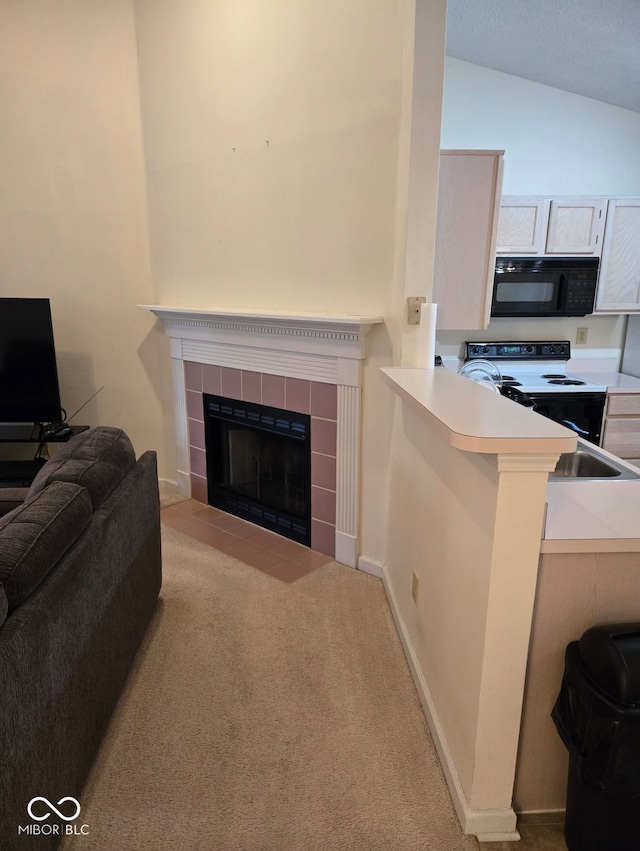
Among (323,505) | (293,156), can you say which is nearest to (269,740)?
(323,505)

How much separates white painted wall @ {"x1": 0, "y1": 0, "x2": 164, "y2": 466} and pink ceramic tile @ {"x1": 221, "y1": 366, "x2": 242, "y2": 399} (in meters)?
0.74

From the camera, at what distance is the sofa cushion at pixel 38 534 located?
130 centimetres

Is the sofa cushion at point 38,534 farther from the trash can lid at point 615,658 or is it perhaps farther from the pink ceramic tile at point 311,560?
the pink ceramic tile at point 311,560

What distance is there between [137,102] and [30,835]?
3.73 metres

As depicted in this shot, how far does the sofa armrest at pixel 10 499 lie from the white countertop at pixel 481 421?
66.4 inches

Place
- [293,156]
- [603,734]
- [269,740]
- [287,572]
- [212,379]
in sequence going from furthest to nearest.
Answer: [212,379]
[287,572]
[293,156]
[269,740]
[603,734]

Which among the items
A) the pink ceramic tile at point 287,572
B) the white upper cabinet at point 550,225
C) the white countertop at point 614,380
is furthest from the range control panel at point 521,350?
the pink ceramic tile at point 287,572

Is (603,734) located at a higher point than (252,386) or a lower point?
lower

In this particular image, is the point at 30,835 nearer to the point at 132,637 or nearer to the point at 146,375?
the point at 132,637

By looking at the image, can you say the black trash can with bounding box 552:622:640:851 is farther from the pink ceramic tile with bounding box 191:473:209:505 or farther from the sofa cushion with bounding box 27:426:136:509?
the pink ceramic tile with bounding box 191:473:209:505

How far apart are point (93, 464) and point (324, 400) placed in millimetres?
1256

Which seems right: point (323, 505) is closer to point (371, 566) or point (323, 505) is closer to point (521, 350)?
point (371, 566)

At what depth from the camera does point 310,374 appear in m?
2.86

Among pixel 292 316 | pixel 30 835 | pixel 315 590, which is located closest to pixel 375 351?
pixel 292 316
